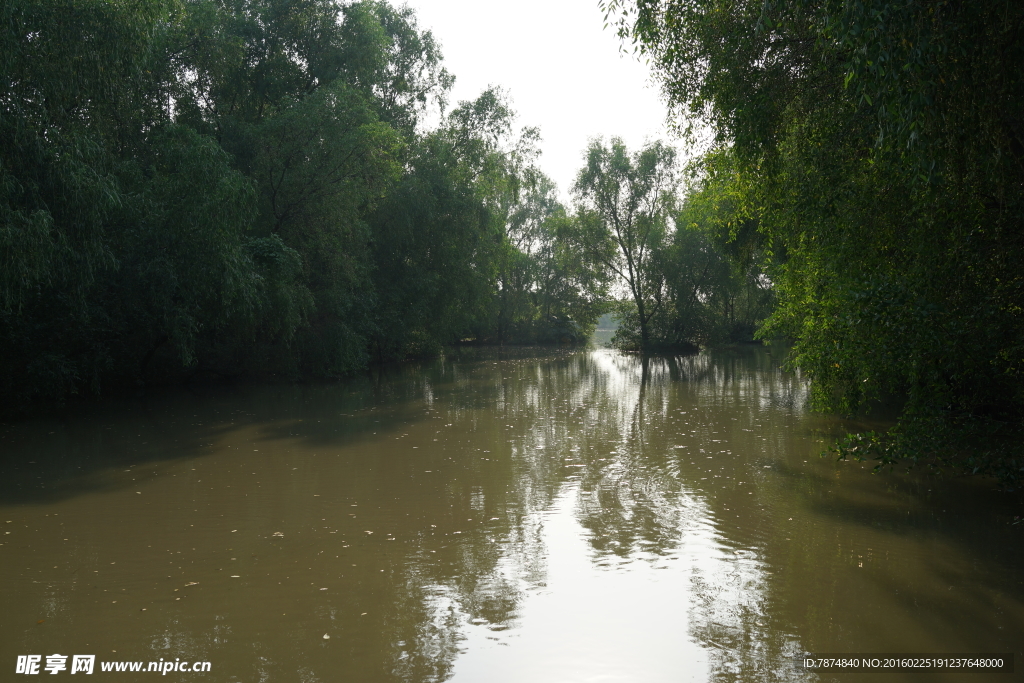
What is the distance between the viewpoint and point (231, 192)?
2023 cm

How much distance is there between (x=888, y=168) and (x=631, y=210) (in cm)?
3851

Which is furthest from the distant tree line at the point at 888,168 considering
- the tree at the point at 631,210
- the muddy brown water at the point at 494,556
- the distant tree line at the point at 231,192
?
the tree at the point at 631,210

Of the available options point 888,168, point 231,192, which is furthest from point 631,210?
point 888,168

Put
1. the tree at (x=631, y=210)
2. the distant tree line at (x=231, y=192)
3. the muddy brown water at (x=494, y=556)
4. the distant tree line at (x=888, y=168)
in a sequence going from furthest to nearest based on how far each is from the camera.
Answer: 1. the tree at (x=631, y=210)
2. the distant tree line at (x=231, y=192)
3. the distant tree line at (x=888, y=168)
4. the muddy brown water at (x=494, y=556)

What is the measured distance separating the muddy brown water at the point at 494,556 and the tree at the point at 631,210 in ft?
107

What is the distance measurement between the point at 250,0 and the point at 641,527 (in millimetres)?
27203

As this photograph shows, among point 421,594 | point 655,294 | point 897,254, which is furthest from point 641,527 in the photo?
point 655,294

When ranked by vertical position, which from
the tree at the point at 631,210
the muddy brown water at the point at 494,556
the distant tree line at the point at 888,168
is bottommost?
the muddy brown water at the point at 494,556

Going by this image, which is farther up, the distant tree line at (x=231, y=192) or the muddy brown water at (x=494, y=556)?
the distant tree line at (x=231, y=192)

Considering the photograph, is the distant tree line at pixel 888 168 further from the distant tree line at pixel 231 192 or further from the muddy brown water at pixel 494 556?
the distant tree line at pixel 231 192

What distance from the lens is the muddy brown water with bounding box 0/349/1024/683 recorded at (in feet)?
17.1

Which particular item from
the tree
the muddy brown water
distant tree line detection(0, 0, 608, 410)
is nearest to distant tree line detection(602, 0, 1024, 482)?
the muddy brown water

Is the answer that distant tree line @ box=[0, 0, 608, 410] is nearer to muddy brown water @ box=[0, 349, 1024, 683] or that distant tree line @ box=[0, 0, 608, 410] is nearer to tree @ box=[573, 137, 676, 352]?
muddy brown water @ box=[0, 349, 1024, 683]

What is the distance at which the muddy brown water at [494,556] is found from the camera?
5207 millimetres
